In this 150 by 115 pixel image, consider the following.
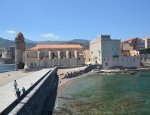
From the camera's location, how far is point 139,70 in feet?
305

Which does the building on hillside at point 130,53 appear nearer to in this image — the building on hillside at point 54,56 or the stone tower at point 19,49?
the building on hillside at point 54,56

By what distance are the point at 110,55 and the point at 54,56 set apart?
1719 cm

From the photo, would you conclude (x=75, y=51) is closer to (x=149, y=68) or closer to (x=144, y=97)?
(x=149, y=68)

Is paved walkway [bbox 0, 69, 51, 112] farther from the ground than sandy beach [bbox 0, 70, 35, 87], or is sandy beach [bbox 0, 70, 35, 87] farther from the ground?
paved walkway [bbox 0, 69, 51, 112]

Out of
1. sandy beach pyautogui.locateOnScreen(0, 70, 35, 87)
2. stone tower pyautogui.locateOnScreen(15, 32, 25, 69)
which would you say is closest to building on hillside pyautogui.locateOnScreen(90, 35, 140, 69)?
stone tower pyautogui.locateOnScreen(15, 32, 25, 69)

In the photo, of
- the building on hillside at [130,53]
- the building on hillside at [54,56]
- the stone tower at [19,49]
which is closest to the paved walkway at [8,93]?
Result: the building on hillside at [54,56]

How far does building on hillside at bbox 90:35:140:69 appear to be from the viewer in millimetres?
95062

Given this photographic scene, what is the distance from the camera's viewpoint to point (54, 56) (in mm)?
102188

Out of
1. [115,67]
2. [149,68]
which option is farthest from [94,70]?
[149,68]

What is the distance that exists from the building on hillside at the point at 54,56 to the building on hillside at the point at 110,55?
254 inches

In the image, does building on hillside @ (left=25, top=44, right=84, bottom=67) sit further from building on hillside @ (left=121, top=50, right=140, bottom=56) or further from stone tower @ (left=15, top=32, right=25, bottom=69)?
building on hillside @ (left=121, top=50, right=140, bottom=56)

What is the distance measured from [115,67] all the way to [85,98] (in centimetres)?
5367

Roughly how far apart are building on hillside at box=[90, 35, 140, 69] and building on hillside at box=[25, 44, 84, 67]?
645 centimetres

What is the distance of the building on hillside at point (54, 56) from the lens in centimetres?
9525
